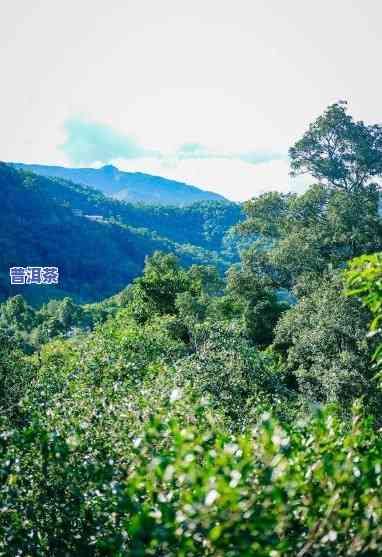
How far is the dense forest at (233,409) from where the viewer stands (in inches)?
150

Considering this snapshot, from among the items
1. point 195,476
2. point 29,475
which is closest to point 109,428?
point 29,475

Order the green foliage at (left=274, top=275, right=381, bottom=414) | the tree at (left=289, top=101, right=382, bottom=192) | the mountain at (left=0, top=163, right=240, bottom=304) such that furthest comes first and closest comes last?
1. the mountain at (left=0, top=163, right=240, bottom=304)
2. the tree at (left=289, top=101, right=382, bottom=192)
3. the green foliage at (left=274, top=275, right=381, bottom=414)

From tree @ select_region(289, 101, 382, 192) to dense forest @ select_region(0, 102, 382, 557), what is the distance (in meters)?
0.09

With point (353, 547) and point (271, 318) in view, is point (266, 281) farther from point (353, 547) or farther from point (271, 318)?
point (353, 547)

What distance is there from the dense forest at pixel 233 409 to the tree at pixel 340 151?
86mm

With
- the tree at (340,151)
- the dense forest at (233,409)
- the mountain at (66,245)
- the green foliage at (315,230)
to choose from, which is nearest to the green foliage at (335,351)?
the dense forest at (233,409)

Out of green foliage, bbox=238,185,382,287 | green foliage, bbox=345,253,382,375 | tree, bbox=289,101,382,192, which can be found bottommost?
green foliage, bbox=345,253,382,375

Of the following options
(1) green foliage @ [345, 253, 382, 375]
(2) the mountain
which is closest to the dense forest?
(1) green foliage @ [345, 253, 382, 375]

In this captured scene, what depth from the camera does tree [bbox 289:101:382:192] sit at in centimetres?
A: 3177

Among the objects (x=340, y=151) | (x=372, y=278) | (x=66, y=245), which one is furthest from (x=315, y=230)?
(x=66, y=245)

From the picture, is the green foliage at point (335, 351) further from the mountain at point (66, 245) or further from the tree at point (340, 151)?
the mountain at point (66, 245)

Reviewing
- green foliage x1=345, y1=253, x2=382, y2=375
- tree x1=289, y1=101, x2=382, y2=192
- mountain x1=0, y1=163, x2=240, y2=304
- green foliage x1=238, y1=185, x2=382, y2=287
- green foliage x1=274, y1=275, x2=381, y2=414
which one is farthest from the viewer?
mountain x1=0, y1=163, x2=240, y2=304

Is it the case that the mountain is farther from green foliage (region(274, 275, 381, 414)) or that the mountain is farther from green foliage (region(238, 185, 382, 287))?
green foliage (region(274, 275, 381, 414))

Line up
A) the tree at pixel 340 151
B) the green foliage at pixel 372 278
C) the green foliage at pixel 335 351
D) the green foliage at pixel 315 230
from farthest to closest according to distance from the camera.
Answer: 1. the tree at pixel 340 151
2. the green foliage at pixel 315 230
3. the green foliage at pixel 335 351
4. the green foliage at pixel 372 278
